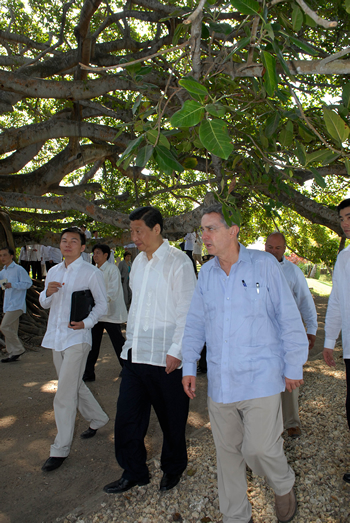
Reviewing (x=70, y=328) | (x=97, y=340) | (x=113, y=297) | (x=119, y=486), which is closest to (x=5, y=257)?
(x=113, y=297)

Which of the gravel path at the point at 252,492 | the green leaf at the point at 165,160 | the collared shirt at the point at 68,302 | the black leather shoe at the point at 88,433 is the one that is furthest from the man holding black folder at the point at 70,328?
the green leaf at the point at 165,160

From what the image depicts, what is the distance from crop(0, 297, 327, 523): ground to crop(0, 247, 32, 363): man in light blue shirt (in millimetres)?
1284

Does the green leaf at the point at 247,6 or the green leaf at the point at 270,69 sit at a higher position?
the green leaf at the point at 247,6

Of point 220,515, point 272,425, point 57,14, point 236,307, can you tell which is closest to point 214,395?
point 272,425

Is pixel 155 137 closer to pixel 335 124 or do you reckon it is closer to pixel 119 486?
pixel 335 124

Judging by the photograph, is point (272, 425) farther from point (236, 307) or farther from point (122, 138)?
point (122, 138)

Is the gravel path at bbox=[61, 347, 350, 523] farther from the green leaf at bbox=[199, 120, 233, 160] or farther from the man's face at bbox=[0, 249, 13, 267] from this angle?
the man's face at bbox=[0, 249, 13, 267]

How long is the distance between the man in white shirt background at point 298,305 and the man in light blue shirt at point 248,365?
1.37 m

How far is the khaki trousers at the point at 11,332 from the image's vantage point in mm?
7512

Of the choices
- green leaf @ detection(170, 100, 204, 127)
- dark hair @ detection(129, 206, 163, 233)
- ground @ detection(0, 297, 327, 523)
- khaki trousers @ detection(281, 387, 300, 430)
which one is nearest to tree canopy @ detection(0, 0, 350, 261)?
green leaf @ detection(170, 100, 204, 127)

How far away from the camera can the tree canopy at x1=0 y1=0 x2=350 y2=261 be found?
2.27m

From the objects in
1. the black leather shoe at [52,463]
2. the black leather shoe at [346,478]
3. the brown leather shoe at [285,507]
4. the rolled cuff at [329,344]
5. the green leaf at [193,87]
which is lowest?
the black leather shoe at [52,463]

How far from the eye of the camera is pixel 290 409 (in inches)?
153

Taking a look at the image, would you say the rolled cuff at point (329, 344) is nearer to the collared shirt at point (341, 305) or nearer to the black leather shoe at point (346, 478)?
the collared shirt at point (341, 305)
